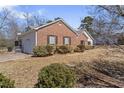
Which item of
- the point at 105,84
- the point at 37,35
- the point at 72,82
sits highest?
the point at 37,35

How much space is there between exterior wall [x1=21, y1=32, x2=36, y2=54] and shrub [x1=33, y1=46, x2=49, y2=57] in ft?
0.93

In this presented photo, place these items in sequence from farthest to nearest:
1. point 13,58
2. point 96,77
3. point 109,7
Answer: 1. point 13,58
2. point 96,77
3. point 109,7

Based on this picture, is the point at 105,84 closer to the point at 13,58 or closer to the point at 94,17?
the point at 94,17

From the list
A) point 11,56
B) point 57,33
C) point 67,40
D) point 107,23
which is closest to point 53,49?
point 57,33

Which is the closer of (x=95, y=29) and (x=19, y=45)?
(x=95, y=29)

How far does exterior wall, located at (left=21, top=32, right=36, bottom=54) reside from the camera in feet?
47.6

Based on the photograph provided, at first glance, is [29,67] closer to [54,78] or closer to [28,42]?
[28,42]

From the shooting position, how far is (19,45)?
592 inches

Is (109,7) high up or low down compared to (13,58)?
up

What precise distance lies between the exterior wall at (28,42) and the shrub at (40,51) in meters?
0.28

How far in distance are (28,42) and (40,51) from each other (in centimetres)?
90

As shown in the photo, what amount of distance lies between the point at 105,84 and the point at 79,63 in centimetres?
418

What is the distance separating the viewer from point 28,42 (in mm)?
14914
